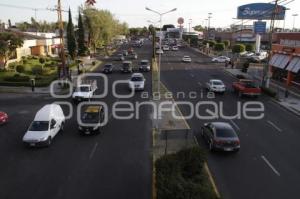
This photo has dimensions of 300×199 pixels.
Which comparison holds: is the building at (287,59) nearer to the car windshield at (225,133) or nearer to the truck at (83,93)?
the car windshield at (225,133)

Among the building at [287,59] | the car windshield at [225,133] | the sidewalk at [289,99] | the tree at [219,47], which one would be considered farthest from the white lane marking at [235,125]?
the tree at [219,47]

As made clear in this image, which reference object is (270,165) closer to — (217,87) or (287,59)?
(217,87)

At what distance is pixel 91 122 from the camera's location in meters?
24.3

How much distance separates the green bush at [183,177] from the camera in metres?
11.9

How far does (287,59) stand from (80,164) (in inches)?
1400

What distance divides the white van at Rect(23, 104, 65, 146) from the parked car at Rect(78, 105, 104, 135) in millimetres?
1763

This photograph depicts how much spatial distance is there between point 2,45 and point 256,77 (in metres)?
37.6

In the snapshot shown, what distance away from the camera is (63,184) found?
16.9 meters

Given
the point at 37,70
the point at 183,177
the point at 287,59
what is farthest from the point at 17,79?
the point at 287,59

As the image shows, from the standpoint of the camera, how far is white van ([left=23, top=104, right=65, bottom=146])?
21484 mm

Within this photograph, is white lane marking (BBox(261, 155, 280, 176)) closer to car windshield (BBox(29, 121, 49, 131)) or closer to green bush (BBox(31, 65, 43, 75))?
car windshield (BBox(29, 121, 49, 131))

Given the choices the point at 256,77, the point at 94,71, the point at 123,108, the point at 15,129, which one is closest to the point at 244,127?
the point at 123,108

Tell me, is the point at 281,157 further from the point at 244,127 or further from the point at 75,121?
the point at 75,121

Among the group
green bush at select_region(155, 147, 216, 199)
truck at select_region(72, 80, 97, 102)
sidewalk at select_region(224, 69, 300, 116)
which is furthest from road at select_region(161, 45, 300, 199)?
truck at select_region(72, 80, 97, 102)
